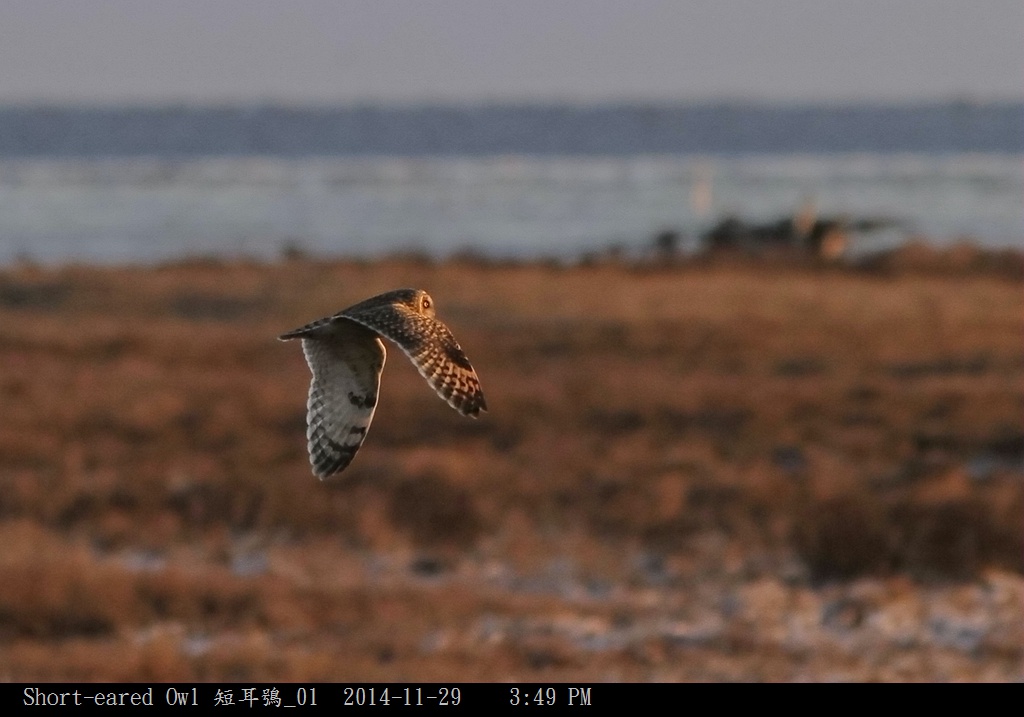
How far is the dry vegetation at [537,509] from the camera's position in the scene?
1537 cm

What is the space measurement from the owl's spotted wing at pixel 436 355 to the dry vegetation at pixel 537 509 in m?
9.06

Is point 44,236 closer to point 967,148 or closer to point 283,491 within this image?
point 283,491

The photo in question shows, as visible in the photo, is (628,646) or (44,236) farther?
(44,236)

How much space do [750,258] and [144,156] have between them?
7664 centimetres

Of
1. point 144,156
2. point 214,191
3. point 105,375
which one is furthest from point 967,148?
point 105,375

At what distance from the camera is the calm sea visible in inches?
2140

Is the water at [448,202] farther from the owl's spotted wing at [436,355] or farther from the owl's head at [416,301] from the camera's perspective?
the owl's spotted wing at [436,355]

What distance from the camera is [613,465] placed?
2095 cm

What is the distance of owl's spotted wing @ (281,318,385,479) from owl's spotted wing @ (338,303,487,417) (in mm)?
439

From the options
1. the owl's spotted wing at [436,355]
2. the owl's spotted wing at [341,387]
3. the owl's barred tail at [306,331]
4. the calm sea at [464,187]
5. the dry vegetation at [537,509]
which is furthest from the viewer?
the calm sea at [464,187]

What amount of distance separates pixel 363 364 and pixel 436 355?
2.89 ft
